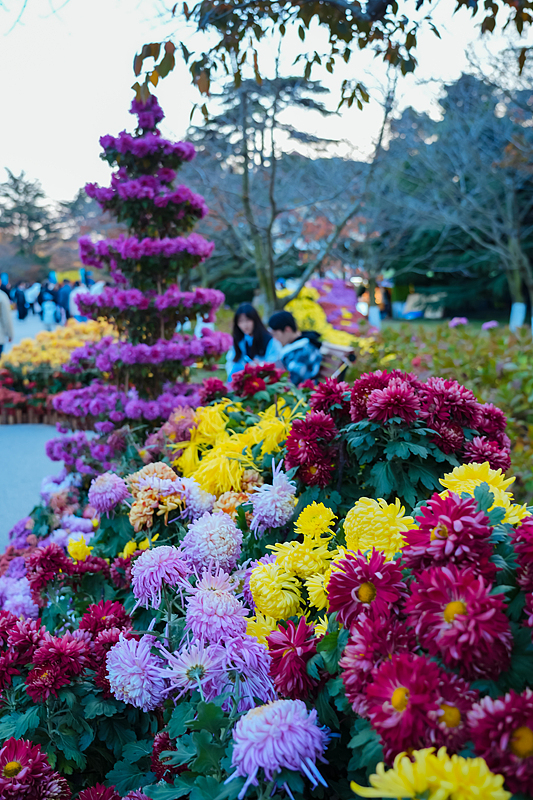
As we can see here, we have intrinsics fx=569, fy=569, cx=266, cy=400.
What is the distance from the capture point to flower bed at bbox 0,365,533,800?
736mm

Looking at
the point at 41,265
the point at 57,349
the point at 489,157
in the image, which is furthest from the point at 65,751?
the point at 41,265

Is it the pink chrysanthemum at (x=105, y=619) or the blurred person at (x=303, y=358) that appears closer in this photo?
the pink chrysanthemum at (x=105, y=619)

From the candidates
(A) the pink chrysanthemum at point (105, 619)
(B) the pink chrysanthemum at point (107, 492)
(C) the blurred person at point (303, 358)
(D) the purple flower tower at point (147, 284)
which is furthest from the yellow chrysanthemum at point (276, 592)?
(C) the blurred person at point (303, 358)

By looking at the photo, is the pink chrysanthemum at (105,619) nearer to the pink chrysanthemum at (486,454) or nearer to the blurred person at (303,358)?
the pink chrysanthemum at (486,454)

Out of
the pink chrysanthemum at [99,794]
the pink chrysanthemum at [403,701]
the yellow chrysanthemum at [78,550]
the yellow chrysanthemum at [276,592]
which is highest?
the pink chrysanthemum at [403,701]

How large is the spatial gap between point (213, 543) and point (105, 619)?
0.47 m

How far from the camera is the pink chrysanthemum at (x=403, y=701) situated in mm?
713

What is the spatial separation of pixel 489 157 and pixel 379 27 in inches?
534

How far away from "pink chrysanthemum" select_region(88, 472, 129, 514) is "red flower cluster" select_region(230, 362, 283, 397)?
0.77m

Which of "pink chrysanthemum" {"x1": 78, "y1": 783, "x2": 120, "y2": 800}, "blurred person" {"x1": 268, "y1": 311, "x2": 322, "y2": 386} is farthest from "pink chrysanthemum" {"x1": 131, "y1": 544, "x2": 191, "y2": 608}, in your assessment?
"blurred person" {"x1": 268, "y1": 311, "x2": 322, "y2": 386}

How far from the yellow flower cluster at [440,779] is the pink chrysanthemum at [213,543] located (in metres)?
0.68

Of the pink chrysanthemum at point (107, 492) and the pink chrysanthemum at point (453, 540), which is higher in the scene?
the pink chrysanthemum at point (453, 540)

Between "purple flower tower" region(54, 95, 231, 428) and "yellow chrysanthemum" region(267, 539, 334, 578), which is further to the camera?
"purple flower tower" region(54, 95, 231, 428)

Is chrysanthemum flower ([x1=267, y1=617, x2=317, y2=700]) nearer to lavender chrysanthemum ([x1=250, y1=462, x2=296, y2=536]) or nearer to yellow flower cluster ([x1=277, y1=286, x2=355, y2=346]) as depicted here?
lavender chrysanthemum ([x1=250, y1=462, x2=296, y2=536])
